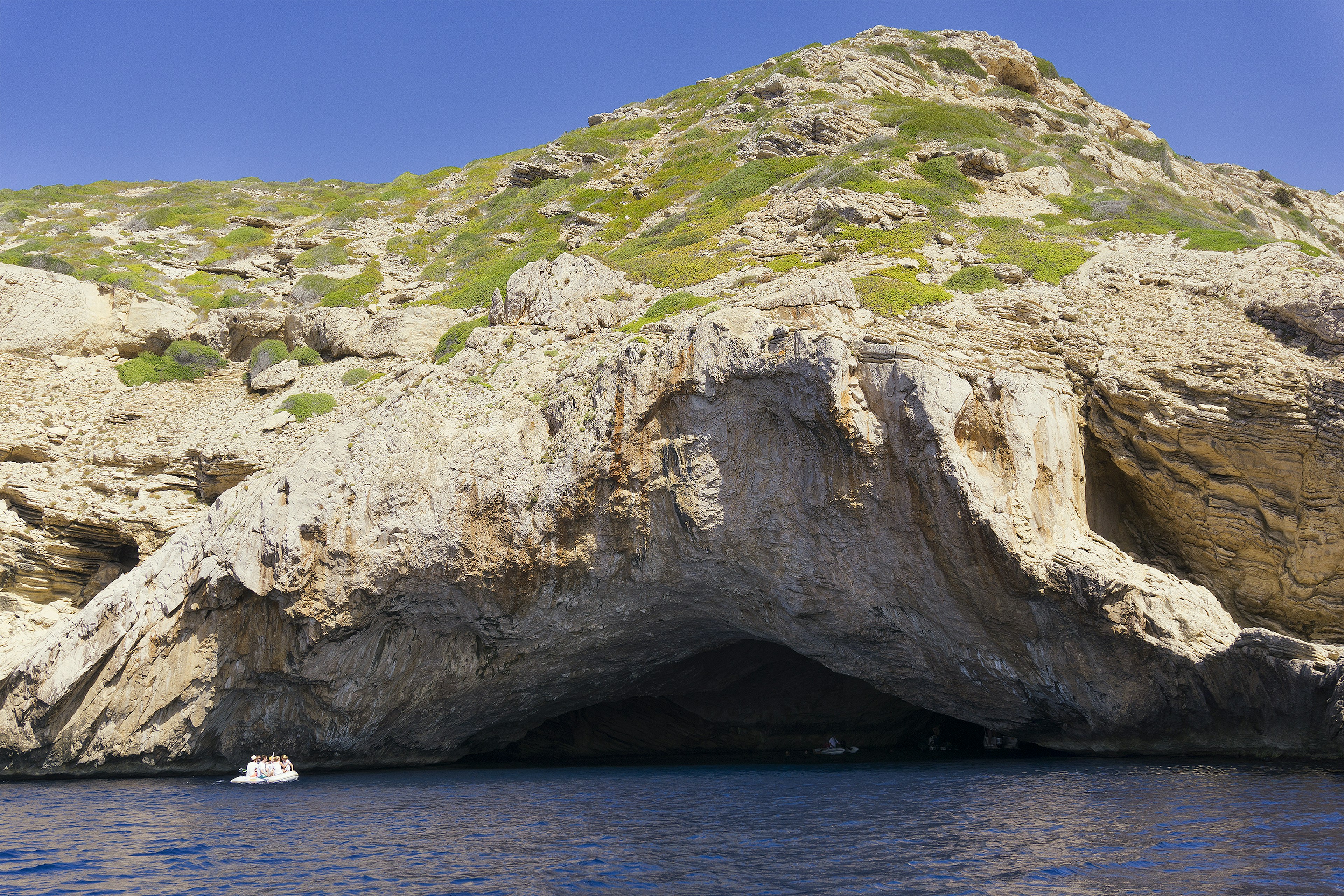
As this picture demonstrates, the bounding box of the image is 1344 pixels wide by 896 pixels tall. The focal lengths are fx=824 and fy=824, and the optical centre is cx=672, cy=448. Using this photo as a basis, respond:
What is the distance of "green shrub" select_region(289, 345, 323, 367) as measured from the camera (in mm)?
38000

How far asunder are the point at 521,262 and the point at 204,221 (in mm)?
40183

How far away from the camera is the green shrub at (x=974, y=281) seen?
1110 inches

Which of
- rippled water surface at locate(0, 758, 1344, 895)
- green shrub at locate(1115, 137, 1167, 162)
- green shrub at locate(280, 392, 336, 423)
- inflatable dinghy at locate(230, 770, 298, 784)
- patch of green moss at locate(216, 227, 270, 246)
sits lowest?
inflatable dinghy at locate(230, 770, 298, 784)

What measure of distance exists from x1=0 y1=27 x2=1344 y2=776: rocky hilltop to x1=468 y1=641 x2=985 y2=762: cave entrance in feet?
0.52

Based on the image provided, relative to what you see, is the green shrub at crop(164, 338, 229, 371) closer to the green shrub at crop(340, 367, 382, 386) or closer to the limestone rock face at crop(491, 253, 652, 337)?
the green shrub at crop(340, 367, 382, 386)

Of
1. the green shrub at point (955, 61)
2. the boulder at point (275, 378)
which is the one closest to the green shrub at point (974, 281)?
the boulder at point (275, 378)

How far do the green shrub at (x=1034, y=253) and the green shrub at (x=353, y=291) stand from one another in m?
30.8

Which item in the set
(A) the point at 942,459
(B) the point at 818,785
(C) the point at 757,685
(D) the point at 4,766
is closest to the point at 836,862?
(B) the point at 818,785

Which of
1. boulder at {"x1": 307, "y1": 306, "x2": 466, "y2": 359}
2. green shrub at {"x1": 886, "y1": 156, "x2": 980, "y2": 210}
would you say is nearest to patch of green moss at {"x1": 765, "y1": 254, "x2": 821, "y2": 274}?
green shrub at {"x1": 886, "y1": 156, "x2": 980, "y2": 210}

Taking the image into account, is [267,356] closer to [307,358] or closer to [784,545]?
[307,358]

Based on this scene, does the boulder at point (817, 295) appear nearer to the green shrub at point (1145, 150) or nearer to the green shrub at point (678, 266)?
the green shrub at point (678, 266)

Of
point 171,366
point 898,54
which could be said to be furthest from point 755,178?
point 171,366

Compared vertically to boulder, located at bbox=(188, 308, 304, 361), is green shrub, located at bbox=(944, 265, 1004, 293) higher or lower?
lower

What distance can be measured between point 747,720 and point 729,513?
13644 mm
